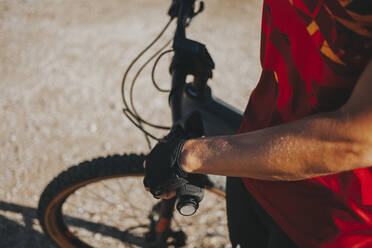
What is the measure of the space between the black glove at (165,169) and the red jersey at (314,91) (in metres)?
0.27

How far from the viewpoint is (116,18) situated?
Answer: 372 cm

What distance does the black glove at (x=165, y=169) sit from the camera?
36.7 inches

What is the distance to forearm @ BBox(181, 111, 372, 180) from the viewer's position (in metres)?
0.59

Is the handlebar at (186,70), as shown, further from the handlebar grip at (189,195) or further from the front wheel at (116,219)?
the front wheel at (116,219)

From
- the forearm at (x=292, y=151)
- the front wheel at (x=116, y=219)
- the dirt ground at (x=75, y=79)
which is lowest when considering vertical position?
the front wheel at (x=116, y=219)

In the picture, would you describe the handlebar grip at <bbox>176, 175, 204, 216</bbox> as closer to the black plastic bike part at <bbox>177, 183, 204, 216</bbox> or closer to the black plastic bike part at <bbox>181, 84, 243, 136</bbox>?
the black plastic bike part at <bbox>177, 183, 204, 216</bbox>

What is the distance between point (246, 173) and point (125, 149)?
6.05 ft

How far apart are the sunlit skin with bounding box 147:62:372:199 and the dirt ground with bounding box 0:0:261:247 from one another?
1.62 metres

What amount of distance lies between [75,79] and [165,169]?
90.5 inches


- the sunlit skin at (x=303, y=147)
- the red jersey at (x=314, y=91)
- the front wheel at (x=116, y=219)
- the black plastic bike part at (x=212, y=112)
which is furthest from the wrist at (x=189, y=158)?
the front wheel at (x=116, y=219)

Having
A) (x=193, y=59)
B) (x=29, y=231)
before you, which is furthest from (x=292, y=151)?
(x=29, y=231)

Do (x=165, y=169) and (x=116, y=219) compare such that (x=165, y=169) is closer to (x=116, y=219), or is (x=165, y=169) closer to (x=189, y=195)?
(x=189, y=195)

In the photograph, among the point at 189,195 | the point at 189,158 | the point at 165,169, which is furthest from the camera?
the point at 189,195

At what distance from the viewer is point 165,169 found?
37.4 inches
